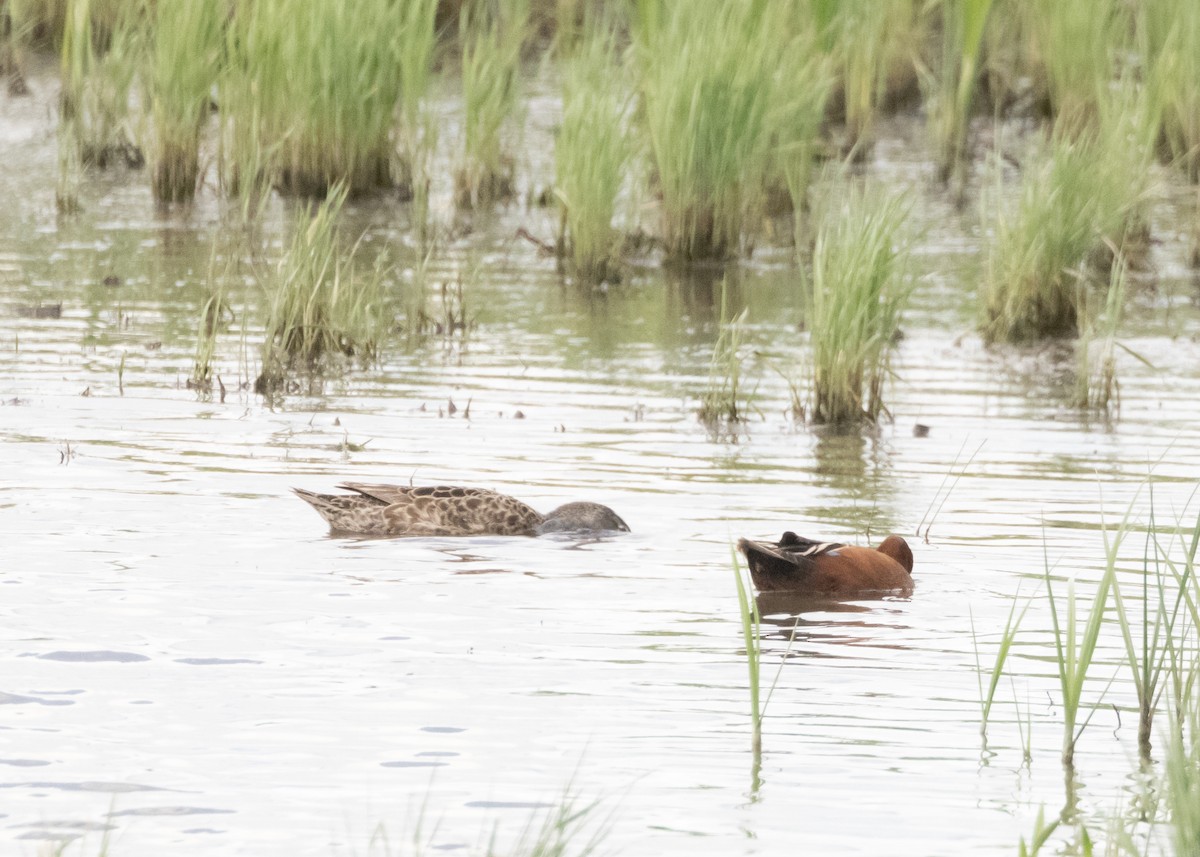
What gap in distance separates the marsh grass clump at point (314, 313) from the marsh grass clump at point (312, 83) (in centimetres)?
344

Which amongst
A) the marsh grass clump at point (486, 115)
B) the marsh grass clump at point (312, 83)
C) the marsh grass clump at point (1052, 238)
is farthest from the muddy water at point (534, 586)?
the marsh grass clump at point (486, 115)

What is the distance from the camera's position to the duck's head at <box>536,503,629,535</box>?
24.1 ft

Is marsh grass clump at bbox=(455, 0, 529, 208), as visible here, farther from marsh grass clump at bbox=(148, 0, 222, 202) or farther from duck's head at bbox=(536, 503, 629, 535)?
duck's head at bbox=(536, 503, 629, 535)

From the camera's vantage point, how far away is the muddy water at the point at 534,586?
4594 millimetres

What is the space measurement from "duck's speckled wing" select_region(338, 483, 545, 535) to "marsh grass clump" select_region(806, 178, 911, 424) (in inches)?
91.6

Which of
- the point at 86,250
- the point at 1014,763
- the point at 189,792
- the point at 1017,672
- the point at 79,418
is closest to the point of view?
the point at 189,792

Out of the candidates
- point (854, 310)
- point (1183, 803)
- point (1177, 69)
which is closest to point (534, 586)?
point (854, 310)

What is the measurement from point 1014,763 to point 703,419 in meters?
4.60

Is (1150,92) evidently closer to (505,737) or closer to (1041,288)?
(1041,288)

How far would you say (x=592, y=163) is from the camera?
41.2ft

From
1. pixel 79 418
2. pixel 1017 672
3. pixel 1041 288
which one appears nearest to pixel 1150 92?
pixel 1041 288

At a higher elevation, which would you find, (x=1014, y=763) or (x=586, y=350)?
(x=586, y=350)

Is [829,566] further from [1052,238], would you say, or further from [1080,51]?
[1080,51]

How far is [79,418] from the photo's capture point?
29.8 feet
